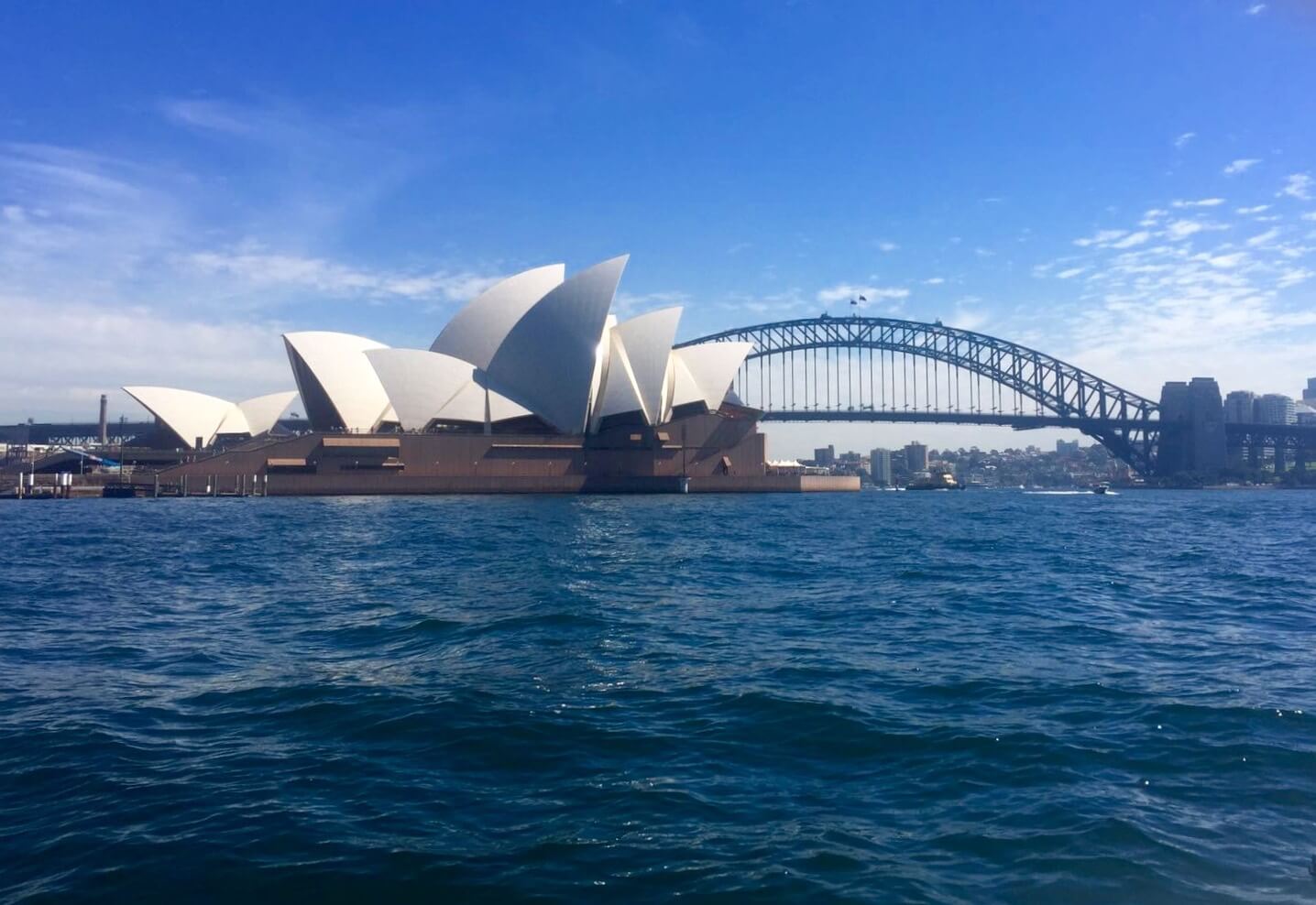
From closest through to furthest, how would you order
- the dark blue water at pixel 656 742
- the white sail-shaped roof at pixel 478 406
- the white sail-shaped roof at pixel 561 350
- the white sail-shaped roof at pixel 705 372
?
the dark blue water at pixel 656 742 → the white sail-shaped roof at pixel 561 350 → the white sail-shaped roof at pixel 478 406 → the white sail-shaped roof at pixel 705 372

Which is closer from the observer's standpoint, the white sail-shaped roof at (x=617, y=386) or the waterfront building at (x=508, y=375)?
the waterfront building at (x=508, y=375)

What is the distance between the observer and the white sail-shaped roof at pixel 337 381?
195 feet

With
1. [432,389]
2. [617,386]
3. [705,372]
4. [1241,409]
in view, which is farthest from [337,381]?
[1241,409]

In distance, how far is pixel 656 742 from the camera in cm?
612

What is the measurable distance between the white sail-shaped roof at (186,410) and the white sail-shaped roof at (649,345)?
3144 cm

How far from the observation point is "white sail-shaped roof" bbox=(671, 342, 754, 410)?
212 feet

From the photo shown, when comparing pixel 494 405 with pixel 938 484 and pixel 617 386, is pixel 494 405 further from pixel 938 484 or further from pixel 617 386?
pixel 938 484

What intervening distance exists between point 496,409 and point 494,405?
10.7 inches

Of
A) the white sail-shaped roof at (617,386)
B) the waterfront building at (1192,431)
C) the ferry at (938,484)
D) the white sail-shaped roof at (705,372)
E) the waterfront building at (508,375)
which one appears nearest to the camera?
the waterfront building at (508,375)

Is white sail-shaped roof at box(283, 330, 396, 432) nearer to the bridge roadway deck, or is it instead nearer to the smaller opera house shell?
the smaller opera house shell

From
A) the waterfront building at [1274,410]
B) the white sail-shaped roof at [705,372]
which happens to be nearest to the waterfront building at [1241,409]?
the waterfront building at [1274,410]

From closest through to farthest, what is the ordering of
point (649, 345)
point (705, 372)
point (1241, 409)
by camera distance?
point (649, 345) → point (705, 372) → point (1241, 409)

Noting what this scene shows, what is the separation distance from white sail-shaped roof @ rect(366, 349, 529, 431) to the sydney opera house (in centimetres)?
8

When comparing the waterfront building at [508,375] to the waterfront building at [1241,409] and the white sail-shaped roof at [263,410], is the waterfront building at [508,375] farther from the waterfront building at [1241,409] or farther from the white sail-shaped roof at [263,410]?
the waterfront building at [1241,409]
